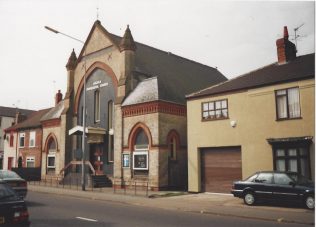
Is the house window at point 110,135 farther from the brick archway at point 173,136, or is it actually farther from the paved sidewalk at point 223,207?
the paved sidewalk at point 223,207

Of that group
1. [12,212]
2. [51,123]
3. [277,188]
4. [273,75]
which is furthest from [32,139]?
[12,212]

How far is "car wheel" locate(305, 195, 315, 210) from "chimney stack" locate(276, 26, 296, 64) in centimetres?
968

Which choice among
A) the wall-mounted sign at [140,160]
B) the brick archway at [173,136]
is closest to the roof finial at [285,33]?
the brick archway at [173,136]

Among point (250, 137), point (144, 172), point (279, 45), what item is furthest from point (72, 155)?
point (279, 45)

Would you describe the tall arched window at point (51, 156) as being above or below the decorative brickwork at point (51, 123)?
below

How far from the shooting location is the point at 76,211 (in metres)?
15.1

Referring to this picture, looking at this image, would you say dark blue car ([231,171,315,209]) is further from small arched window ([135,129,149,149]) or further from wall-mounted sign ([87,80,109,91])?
wall-mounted sign ([87,80,109,91])

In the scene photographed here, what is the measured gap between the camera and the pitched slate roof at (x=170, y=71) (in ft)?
95.0

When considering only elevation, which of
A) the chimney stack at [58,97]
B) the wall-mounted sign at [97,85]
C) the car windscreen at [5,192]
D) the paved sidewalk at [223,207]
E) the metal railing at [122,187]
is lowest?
the paved sidewalk at [223,207]

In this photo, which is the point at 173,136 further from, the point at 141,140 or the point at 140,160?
the point at 140,160

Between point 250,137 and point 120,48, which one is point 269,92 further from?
point 120,48

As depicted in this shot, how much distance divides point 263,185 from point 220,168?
18.5ft

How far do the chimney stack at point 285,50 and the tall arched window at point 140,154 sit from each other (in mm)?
11042

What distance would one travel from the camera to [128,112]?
1104 inches
